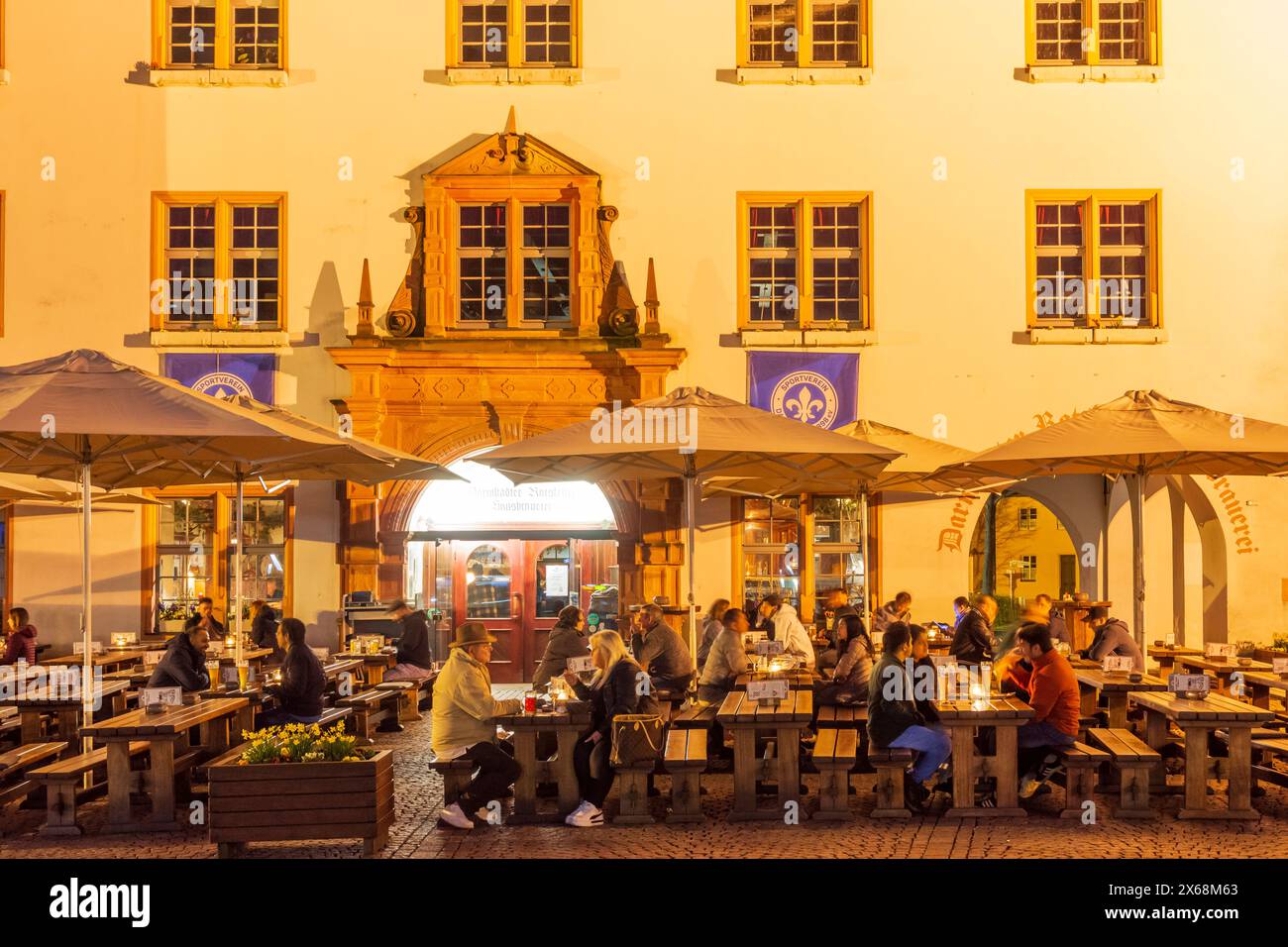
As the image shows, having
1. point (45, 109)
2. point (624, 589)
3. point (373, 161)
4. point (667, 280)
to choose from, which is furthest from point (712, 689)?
point (45, 109)

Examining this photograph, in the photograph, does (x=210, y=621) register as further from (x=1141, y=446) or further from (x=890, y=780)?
(x=1141, y=446)

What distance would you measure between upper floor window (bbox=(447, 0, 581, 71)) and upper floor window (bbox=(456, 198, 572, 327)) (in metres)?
2.03

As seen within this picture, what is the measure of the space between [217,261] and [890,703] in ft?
42.1

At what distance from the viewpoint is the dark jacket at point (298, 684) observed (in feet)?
39.8

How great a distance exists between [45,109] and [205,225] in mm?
2689

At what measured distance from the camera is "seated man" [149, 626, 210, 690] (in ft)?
43.3

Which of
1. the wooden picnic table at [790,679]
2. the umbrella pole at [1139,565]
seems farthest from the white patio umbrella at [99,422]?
the umbrella pole at [1139,565]

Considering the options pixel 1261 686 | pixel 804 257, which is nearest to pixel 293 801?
pixel 1261 686

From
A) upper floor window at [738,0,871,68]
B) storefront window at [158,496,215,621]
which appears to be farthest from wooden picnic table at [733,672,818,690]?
upper floor window at [738,0,871,68]

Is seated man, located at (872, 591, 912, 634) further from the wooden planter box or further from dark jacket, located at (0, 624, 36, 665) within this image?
dark jacket, located at (0, 624, 36, 665)

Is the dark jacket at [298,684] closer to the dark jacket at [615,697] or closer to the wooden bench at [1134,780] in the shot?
the dark jacket at [615,697]

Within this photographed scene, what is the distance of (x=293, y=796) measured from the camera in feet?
31.4

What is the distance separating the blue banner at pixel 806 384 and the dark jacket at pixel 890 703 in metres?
9.09

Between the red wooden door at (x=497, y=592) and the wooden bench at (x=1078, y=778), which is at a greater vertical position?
the red wooden door at (x=497, y=592)
